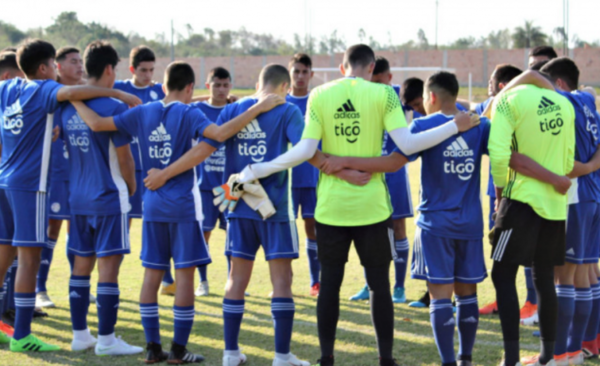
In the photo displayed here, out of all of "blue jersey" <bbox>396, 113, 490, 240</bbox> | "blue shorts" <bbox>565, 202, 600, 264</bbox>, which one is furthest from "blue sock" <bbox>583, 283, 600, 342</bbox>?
"blue jersey" <bbox>396, 113, 490, 240</bbox>

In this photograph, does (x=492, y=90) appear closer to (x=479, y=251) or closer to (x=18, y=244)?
(x=479, y=251)

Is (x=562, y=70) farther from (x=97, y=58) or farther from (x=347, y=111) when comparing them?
(x=97, y=58)

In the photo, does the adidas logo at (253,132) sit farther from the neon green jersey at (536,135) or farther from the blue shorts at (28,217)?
the blue shorts at (28,217)

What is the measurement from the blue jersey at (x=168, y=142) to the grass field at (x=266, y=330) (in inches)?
48.8

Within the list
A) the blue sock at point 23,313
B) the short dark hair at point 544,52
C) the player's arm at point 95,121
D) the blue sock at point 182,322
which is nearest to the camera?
the blue sock at point 182,322

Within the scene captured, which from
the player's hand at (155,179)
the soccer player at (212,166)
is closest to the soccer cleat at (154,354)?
the player's hand at (155,179)

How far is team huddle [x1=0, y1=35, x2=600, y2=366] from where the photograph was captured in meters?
5.09

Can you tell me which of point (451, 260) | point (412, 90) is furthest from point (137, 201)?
point (451, 260)

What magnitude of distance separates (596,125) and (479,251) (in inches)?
59.9

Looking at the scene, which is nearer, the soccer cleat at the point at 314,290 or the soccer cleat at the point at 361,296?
the soccer cleat at the point at 361,296

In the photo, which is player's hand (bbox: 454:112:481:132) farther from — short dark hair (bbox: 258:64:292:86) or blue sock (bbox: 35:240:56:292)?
blue sock (bbox: 35:240:56:292)

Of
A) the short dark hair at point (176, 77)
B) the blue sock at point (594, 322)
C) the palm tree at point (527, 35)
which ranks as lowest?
the blue sock at point (594, 322)

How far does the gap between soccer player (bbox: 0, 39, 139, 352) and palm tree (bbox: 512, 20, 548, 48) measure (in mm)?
63117

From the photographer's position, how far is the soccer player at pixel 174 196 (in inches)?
217
